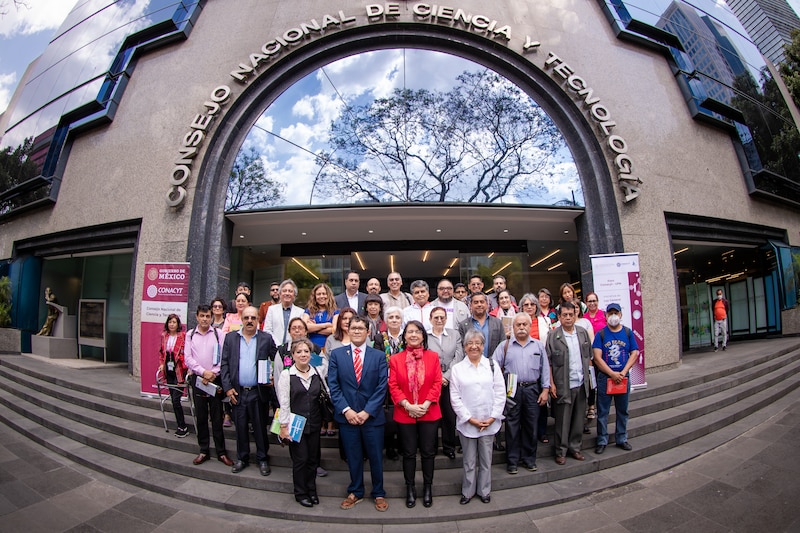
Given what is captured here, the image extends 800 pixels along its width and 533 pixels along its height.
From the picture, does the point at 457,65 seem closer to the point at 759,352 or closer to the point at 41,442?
the point at 759,352

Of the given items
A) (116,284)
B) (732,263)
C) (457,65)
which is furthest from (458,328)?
(732,263)

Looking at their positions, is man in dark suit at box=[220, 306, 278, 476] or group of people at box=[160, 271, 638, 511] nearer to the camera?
group of people at box=[160, 271, 638, 511]

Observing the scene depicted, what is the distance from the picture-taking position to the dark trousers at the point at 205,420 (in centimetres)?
428

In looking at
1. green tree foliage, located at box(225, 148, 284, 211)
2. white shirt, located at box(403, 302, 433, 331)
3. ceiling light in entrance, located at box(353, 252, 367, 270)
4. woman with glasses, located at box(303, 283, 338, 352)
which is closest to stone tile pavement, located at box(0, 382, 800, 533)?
woman with glasses, located at box(303, 283, 338, 352)

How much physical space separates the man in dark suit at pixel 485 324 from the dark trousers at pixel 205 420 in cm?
310

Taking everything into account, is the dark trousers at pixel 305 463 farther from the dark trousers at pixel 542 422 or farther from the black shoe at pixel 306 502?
the dark trousers at pixel 542 422

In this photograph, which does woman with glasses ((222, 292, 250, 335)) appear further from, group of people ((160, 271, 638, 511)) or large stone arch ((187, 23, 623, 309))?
large stone arch ((187, 23, 623, 309))

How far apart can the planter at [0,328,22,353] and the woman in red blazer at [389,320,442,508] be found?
13.8 m

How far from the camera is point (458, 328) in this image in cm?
446

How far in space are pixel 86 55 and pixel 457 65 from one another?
40.8ft

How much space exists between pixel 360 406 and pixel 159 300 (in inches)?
201

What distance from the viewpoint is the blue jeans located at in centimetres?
434

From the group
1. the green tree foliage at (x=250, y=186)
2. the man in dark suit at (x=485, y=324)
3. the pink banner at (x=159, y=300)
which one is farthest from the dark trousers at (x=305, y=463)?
the green tree foliage at (x=250, y=186)

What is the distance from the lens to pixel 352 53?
9.44 m
